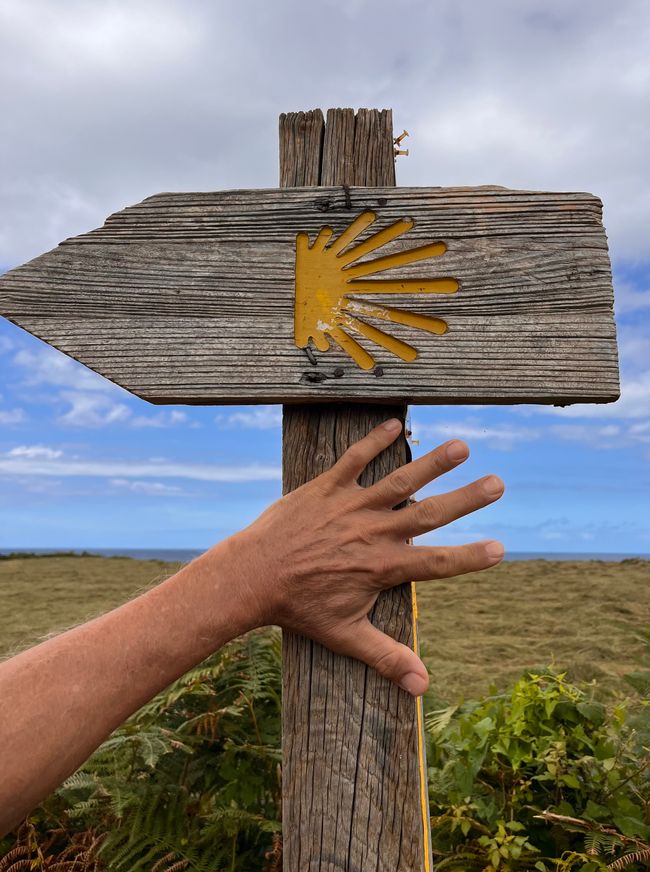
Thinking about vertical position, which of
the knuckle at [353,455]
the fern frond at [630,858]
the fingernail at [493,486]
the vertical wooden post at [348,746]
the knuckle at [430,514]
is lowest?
the fern frond at [630,858]

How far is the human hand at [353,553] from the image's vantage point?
1.88 metres

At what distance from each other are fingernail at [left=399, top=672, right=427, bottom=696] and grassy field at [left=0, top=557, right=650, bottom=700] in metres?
0.97

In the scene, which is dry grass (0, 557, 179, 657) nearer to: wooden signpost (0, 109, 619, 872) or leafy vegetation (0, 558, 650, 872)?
leafy vegetation (0, 558, 650, 872)

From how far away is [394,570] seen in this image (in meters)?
1.93

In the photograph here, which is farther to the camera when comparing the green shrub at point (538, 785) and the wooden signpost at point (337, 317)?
the green shrub at point (538, 785)

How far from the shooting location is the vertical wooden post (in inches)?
75.9

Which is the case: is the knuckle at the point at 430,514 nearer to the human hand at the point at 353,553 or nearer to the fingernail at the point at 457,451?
the human hand at the point at 353,553

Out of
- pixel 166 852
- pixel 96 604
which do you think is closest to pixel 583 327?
pixel 166 852

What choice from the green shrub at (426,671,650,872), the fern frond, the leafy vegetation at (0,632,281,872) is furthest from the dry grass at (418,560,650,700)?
the leafy vegetation at (0,632,281,872)

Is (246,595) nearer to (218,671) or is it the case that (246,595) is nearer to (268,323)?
(268,323)

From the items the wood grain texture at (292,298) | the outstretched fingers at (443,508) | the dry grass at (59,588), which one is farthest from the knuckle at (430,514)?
the dry grass at (59,588)

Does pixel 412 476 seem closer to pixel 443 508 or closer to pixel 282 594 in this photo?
pixel 443 508

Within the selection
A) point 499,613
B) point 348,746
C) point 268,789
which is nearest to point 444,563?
point 348,746

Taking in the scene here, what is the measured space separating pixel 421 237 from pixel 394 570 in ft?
3.12
